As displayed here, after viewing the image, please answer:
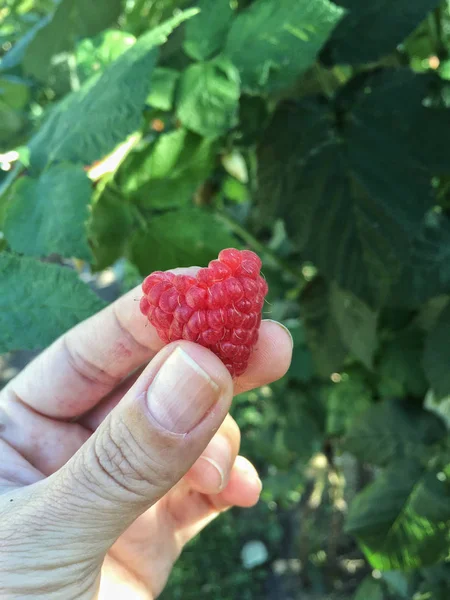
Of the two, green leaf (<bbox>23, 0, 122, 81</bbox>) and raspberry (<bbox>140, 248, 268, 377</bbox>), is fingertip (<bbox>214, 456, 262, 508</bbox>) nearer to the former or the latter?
raspberry (<bbox>140, 248, 268, 377</bbox>)

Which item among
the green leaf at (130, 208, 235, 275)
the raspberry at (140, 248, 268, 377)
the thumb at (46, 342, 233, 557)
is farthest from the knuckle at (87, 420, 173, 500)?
the green leaf at (130, 208, 235, 275)

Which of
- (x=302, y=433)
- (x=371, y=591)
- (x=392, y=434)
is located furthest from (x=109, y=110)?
(x=371, y=591)

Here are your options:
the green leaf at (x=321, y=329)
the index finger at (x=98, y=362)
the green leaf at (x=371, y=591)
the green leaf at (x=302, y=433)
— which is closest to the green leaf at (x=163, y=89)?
the index finger at (x=98, y=362)

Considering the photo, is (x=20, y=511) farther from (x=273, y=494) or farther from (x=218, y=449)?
(x=273, y=494)

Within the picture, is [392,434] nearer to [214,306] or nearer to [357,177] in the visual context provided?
[357,177]

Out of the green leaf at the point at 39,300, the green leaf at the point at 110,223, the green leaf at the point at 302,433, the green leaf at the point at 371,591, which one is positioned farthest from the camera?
the green leaf at the point at 302,433

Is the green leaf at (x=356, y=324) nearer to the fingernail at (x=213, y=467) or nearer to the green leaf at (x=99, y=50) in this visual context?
the fingernail at (x=213, y=467)
